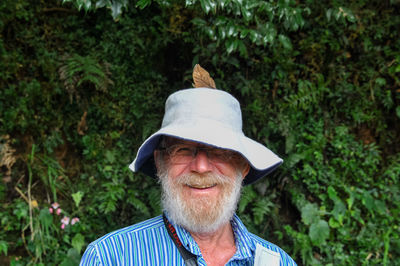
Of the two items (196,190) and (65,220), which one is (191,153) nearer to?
(196,190)

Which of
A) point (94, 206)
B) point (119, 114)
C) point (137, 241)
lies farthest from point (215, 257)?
point (119, 114)

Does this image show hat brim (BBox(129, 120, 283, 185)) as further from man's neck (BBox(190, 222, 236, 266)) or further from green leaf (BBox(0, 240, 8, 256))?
green leaf (BBox(0, 240, 8, 256))

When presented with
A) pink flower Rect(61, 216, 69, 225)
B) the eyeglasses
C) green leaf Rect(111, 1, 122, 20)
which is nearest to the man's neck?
the eyeglasses

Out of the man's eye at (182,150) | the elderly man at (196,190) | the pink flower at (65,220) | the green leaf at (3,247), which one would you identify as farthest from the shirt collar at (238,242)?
the green leaf at (3,247)

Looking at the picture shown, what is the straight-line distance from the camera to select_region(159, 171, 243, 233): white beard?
1.79m

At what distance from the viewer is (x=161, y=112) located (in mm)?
3838

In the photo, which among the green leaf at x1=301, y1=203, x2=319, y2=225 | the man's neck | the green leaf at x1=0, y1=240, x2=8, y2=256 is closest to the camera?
the man's neck

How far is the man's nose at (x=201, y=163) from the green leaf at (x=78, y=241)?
79.3 inches

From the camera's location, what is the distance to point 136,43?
3.71 meters

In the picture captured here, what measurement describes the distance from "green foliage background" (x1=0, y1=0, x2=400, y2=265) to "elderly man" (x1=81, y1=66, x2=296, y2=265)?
1624 millimetres

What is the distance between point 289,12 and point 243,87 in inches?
42.7

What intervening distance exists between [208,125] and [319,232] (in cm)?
237

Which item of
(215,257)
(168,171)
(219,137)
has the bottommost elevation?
(215,257)

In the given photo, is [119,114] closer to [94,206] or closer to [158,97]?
[158,97]
